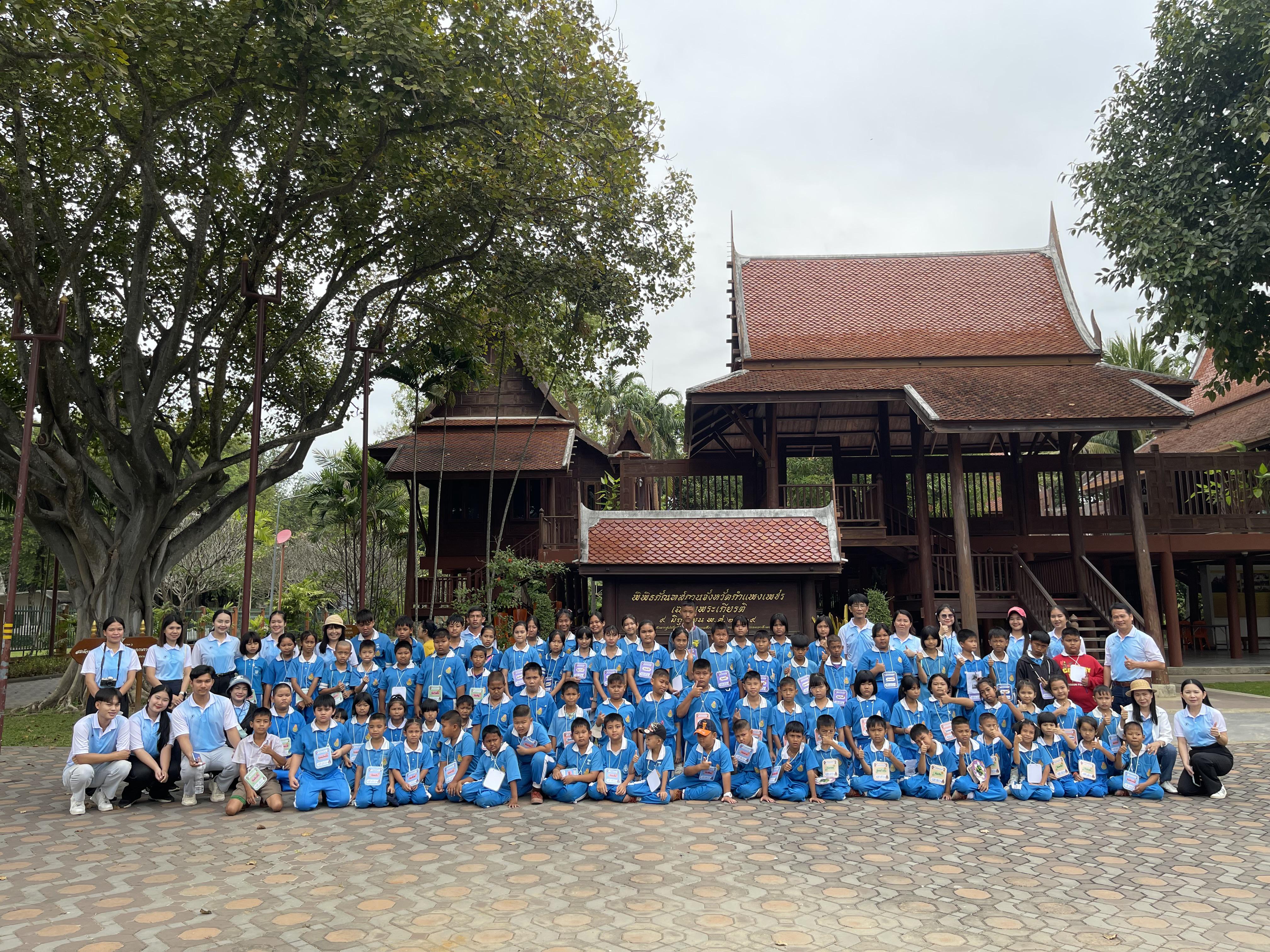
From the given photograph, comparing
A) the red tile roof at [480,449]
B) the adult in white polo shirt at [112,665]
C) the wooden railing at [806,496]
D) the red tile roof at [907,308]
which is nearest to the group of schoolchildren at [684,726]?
the adult in white polo shirt at [112,665]

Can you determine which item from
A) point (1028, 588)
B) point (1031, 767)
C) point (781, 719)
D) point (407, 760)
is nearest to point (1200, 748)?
point (1031, 767)

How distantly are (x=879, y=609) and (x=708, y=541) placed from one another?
433 centimetres

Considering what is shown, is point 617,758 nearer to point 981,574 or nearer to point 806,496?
point 981,574

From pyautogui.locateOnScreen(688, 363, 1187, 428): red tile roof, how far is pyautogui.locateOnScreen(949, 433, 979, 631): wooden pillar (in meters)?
0.87

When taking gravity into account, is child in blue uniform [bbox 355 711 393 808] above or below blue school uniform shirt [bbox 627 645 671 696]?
below

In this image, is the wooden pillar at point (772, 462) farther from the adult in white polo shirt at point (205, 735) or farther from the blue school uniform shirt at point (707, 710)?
the adult in white polo shirt at point (205, 735)

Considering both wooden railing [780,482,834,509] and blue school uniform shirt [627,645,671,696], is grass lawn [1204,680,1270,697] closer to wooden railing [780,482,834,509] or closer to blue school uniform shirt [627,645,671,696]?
wooden railing [780,482,834,509]

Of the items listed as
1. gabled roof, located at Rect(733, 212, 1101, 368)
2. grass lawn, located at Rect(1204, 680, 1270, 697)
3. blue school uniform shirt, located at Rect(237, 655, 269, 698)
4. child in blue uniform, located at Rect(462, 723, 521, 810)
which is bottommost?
grass lawn, located at Rect(1204, 680, 1270, 697)

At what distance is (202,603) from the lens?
41.3 metres

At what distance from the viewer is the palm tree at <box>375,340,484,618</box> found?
18547mm

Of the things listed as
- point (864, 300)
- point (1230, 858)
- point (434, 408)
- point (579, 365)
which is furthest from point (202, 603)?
point (1230, 858)

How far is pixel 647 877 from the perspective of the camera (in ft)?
17.1

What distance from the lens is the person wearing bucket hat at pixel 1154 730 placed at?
777cm

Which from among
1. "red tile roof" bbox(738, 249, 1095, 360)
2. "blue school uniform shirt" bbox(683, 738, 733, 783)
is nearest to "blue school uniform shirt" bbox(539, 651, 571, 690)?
"blue school uniform shirt" bbox(683, 738, 733, 783)
